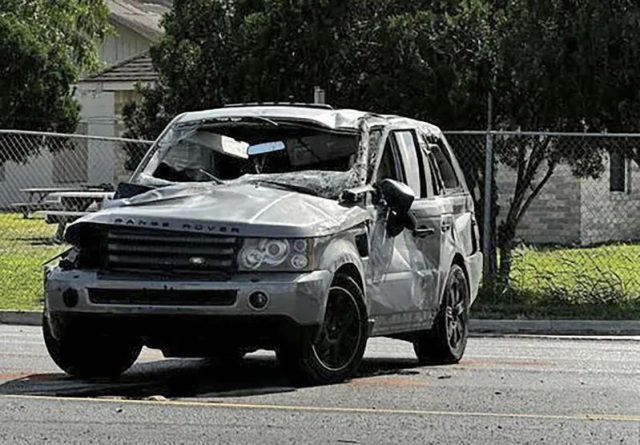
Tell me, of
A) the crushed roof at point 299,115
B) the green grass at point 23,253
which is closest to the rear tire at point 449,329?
the crushed roof at point 299,115

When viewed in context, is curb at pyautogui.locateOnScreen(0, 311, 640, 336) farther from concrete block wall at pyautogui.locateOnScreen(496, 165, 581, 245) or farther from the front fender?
concrete block wall at pyautogui.locateOnScreen(496, 165, 581, 245)

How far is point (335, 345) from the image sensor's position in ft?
30.5

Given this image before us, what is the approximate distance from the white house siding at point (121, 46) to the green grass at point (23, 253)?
2893 centimetres

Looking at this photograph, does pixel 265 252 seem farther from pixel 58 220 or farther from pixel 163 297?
pixel 58 220

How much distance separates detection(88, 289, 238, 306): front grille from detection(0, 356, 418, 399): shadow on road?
0.58 m

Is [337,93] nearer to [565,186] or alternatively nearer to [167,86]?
[167,86]

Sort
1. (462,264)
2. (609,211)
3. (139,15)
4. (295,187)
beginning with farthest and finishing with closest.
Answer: (139,15) → (609,211) → (462,264) → (295,187)

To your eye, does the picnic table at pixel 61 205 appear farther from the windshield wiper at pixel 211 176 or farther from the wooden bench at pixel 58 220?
the windshield wiper at pixel 211 176

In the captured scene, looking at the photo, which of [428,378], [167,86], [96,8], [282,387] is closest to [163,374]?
[282,387]

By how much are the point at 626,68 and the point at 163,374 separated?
877cm

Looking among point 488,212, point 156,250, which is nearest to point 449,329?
point 156,250

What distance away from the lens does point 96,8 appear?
41.7 m

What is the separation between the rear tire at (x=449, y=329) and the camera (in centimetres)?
1097

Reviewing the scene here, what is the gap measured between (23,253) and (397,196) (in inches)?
414
